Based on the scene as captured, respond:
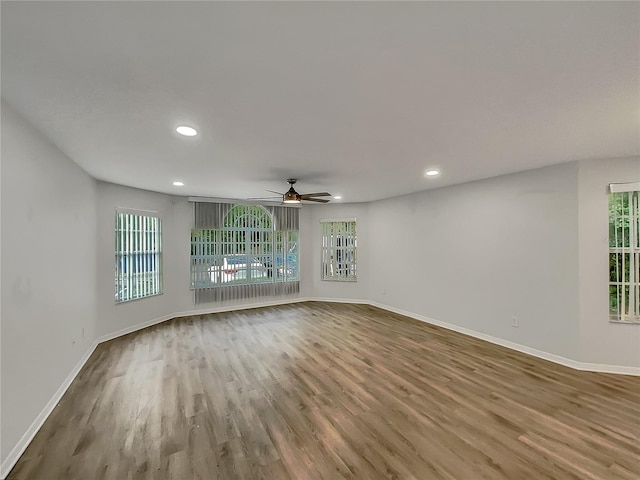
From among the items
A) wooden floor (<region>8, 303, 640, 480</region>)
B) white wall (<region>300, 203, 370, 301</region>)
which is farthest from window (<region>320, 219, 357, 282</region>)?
wooden floor (<region>8, 303, 640, 480</region>)

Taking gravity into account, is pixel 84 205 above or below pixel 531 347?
above

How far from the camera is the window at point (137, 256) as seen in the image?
468 cm

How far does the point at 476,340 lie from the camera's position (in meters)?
4.36

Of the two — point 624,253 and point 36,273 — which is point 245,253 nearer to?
point 36,273

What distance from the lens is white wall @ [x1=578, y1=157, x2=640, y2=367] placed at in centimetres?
325

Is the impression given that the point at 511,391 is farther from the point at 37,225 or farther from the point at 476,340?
the point at 37,225

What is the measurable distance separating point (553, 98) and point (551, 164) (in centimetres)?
222

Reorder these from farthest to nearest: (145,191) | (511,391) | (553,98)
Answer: (145,191) → (511,391) → (553,98)

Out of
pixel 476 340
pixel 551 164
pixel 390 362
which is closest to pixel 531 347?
pixel 476 340

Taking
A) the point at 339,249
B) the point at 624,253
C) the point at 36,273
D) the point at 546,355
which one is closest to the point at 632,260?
the point at 624,253

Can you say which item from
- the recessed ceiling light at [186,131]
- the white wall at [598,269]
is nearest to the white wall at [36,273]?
the recessed ceiling light at [186,131]

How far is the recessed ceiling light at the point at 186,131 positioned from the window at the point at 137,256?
3.14m

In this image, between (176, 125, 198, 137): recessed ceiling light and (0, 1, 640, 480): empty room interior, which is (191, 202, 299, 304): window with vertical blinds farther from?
(176, 125, 198, 137): recessed ceiling light

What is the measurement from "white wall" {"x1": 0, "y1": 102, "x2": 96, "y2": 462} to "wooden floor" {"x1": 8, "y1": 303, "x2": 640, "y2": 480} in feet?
1.10
